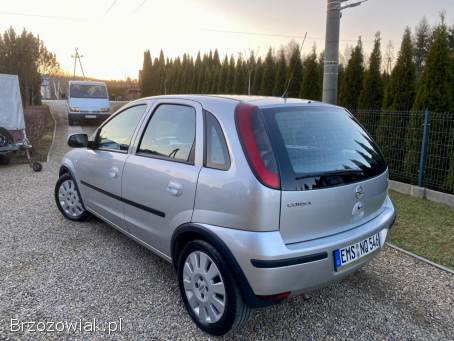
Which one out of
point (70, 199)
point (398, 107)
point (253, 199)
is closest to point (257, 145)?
point (253, 199)

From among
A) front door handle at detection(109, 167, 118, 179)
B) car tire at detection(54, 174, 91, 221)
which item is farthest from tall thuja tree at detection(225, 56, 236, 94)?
front door handle at detection(109, 167, 118, 179)

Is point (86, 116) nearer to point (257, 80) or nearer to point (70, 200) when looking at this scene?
point (257, 80)

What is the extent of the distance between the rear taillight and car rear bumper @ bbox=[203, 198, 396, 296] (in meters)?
0.33

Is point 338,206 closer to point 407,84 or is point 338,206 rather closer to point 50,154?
point 407,84

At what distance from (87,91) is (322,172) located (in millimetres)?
17384

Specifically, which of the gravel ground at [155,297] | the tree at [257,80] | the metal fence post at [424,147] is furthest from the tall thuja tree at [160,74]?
the gravel ground at [155,297]

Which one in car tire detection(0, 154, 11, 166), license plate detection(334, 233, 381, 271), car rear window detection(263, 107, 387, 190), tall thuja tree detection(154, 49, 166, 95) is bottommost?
car tire detection(0, 154, 11, 166)

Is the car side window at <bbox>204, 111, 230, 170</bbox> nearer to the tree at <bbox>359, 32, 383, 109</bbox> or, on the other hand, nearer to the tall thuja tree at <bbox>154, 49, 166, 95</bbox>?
the tree at <bbox>359, 32, 383, 109</bbox>

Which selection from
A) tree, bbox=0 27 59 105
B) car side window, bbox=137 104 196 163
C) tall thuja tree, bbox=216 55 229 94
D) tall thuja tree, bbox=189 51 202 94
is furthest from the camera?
tall thuja tree, bbox=189 51 202 94

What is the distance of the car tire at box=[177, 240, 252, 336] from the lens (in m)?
2.32

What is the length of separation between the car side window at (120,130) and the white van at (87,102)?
13928mm

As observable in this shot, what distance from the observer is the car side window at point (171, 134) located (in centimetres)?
272

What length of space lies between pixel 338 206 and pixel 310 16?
369 inches

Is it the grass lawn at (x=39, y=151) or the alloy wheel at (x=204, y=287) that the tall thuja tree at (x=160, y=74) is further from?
the alloy wheel at (x=204, y=287)
